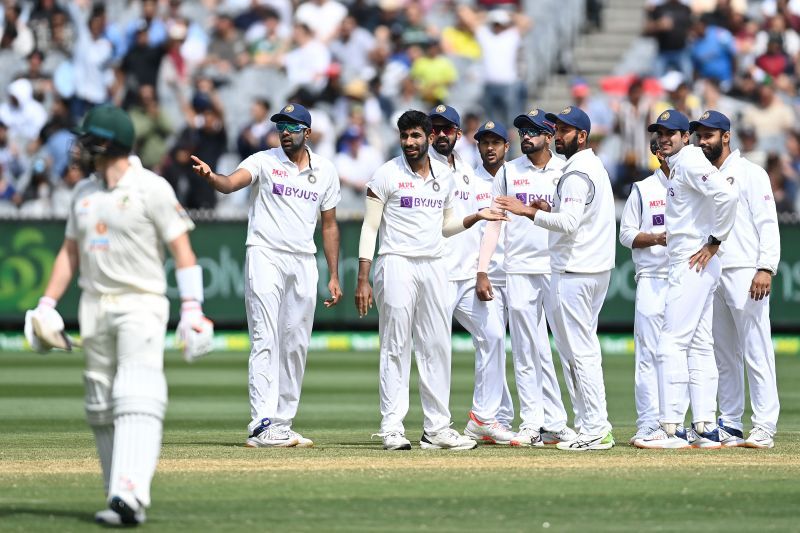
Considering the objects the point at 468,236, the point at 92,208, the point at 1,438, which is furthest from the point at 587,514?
the point at 1,438

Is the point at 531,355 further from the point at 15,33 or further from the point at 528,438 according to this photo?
the point at 15,33

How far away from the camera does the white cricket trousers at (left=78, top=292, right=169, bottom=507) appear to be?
23.1 ft

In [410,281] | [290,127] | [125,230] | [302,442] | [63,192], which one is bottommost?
[302,442]

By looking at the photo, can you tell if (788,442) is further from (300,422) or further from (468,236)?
(300,422)

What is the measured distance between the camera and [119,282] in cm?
729

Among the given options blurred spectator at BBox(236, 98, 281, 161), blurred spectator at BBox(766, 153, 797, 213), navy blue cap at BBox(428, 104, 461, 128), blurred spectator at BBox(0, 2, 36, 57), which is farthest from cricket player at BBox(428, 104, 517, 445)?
blurred spectator at BBox(0, 2, 36, 57)

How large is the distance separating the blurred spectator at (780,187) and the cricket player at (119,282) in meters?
14.6

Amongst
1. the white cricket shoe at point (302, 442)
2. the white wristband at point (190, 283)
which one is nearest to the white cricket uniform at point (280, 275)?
the white cricket shoe at point (302, 442)

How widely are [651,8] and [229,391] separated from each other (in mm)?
11806

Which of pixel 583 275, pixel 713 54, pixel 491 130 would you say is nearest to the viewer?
pixel 583 275

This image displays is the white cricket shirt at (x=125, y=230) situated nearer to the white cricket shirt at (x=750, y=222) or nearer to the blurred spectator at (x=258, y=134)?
the white cricket shirt at (x=750, y=222)

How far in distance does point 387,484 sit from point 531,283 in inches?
123

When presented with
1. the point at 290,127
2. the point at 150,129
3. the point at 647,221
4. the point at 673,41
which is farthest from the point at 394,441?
the point at 673,41

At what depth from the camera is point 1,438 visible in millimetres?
11258
